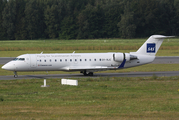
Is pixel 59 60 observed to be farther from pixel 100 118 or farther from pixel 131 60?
pixel 100 118

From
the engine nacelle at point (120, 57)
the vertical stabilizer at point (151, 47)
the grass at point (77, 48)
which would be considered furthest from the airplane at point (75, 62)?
the grass at point (77, 48)

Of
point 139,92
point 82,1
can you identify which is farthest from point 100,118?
point 82,1

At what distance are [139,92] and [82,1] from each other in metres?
129

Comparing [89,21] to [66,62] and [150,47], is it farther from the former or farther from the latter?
[66,62]

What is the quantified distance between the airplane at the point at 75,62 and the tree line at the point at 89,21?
276 ft

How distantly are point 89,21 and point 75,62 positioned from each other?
301 ft

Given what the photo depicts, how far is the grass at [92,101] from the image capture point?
14539 mm

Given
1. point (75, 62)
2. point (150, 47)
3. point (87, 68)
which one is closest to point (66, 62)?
point (75, 62)

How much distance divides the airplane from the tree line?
84.2 metres

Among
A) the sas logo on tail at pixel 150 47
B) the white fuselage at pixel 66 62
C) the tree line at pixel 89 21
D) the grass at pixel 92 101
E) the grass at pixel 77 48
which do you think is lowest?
the grass at pixel 77 48

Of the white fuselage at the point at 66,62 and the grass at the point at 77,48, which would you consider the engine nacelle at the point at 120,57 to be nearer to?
the white fuselage at the point at 66,62

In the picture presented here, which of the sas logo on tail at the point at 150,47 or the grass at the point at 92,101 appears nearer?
the grass at the point at 92,101

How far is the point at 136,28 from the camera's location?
118500 millimetres

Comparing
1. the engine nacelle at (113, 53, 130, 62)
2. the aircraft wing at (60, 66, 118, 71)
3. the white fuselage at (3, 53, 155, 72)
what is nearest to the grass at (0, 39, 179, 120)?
the white fuselage at (3, 53, 155, 72)
